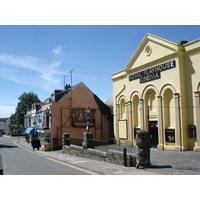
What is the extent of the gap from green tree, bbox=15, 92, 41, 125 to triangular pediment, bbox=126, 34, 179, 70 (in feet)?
173

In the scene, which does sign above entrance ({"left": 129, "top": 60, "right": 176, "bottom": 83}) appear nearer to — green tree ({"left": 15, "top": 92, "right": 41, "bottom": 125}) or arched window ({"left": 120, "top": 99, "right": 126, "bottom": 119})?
arched window ({"left": 120, "top": 99, "right": 126, "bottom": 119})

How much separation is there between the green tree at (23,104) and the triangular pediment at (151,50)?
5266 cm

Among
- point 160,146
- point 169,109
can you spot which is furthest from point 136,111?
point 160,146

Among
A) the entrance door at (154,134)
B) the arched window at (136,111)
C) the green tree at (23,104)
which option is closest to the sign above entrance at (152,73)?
the arched window at (136,111)

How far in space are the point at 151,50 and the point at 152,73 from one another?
2.25 metres

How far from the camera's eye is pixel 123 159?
12.2 metres

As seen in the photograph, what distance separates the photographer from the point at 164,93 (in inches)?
758

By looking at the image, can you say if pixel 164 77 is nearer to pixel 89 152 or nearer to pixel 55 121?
pixel 89 152

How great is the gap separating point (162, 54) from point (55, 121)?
52.2ft

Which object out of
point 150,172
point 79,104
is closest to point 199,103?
point 150,172

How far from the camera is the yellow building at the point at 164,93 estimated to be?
17.1 m

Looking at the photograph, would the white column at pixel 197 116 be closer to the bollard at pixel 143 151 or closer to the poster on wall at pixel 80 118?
the bollard at pixel 143 151

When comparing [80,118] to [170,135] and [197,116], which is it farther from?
[197,116]

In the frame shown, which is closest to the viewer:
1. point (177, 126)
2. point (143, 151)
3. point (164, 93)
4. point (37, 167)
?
point (143, 151)
